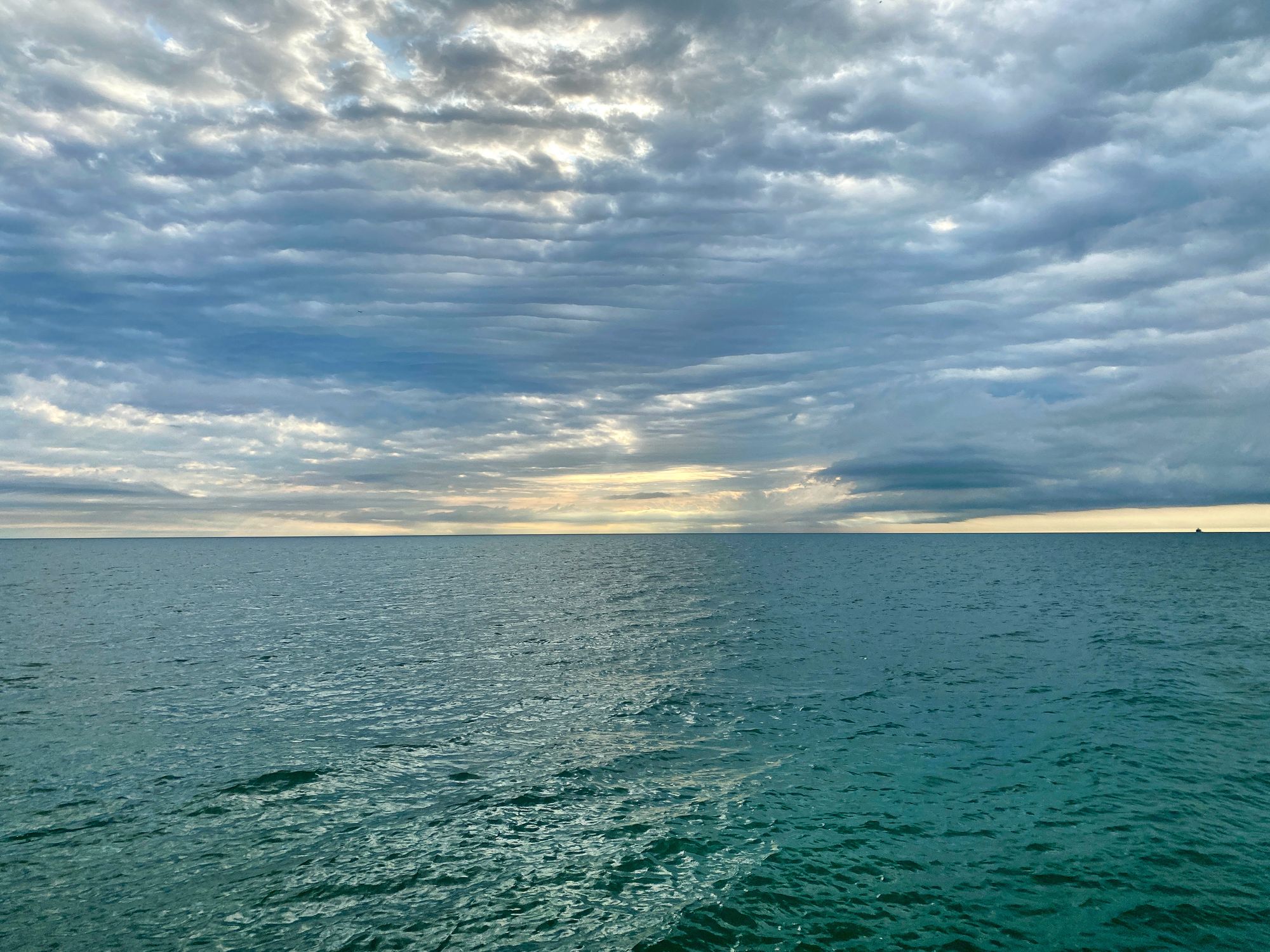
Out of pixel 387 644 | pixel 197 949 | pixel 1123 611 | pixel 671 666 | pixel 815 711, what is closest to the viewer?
pixel 197 949

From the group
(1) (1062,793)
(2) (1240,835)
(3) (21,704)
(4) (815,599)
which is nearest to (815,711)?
(1) (1062,793)

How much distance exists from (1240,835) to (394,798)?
24410 millimetres

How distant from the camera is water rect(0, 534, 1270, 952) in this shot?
15.9 meters

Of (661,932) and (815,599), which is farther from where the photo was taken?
(815,599)

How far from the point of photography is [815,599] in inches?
3511

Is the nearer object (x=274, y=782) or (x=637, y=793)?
(x=637, y=793)

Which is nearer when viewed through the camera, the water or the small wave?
the water

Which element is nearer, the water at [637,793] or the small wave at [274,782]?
the water at [637,793]

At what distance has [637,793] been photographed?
23516 mm

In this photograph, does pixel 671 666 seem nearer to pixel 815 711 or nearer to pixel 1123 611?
pixel 815 711

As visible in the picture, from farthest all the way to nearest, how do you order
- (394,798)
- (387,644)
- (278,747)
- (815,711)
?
(387,644) → (815,711) → (278,747) → (394,798)

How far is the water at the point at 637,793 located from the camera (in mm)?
15898

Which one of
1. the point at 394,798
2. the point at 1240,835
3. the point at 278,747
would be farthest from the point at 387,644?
the point at 1240,835

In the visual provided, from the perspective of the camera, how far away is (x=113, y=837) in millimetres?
19859
